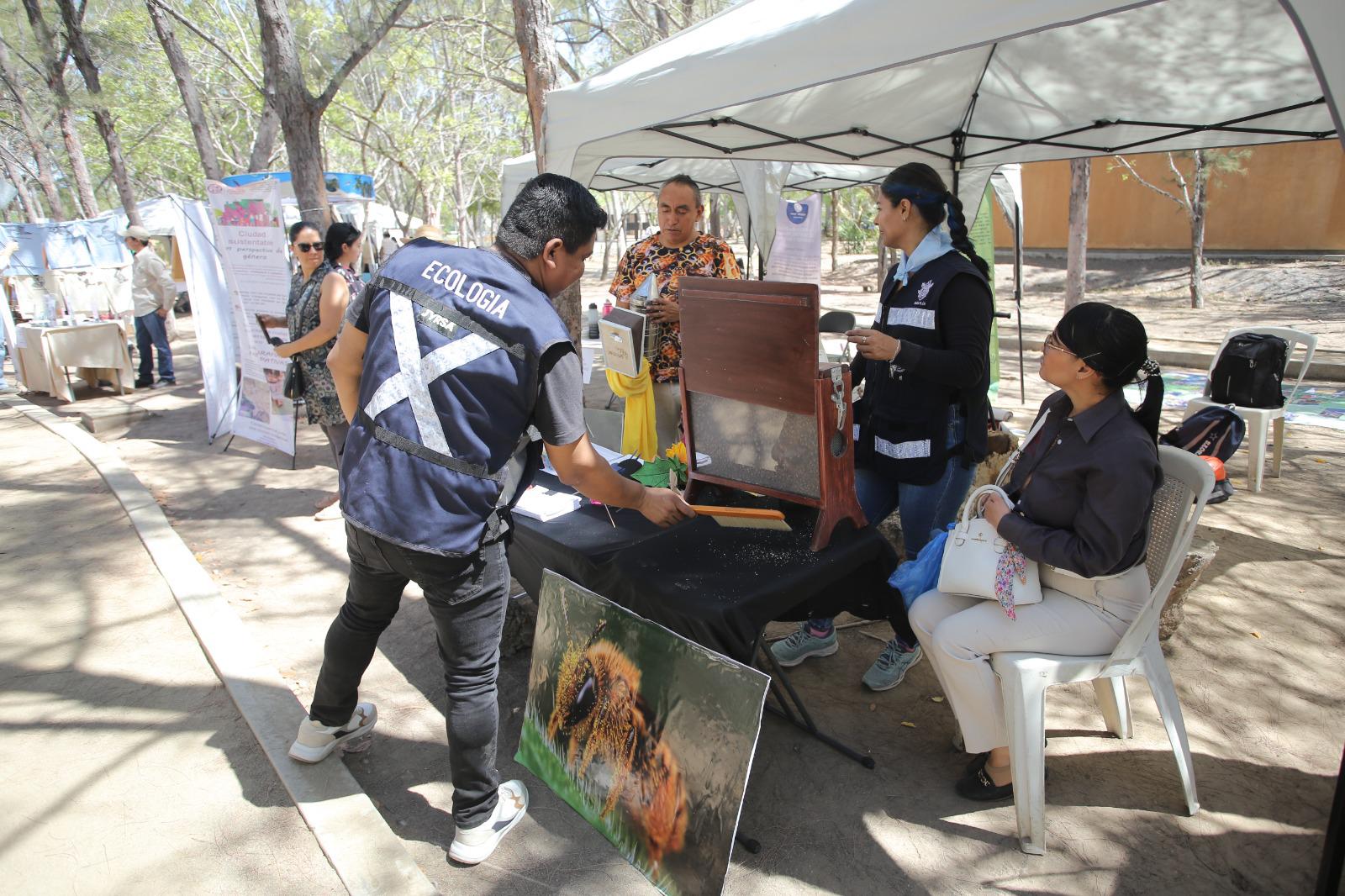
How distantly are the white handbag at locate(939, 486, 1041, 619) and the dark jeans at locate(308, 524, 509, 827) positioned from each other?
128 cm

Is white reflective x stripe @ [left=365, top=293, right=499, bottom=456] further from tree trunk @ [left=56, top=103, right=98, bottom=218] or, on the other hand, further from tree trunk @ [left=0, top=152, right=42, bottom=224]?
tree trunk @ [left=0, top=152, right=42, bottom=224]

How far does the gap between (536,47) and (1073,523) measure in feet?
13.9

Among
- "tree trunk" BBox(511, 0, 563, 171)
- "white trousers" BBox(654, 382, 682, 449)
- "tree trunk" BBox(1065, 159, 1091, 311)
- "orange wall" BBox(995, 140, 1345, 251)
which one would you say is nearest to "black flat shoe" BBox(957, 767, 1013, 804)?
"white trousers" BBox(654, 382, 682, 449)

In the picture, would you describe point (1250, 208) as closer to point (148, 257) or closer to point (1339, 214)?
point (1339, 214)

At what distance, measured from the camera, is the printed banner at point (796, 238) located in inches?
317

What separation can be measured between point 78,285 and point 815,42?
44.5 feet

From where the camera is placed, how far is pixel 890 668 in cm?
291

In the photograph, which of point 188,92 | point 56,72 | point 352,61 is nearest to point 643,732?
point 352,61

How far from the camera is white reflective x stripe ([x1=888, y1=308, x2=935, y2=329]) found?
2.59m

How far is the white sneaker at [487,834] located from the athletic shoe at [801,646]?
1.22m

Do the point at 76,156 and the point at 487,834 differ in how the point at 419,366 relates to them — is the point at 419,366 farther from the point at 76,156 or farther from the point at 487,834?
the point at 76,156

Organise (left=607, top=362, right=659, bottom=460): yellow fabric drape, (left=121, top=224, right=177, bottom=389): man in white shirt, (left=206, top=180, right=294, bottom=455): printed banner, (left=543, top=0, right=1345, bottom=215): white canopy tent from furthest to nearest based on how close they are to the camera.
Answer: (left=121, top=224, right=177, bottom=389): man in white shirt < (left=206, top=180, right=294, bottom=455): printed banner < (left=607, top=362, right=659, bottom=460): yellow fabric drape < (left=543, top=0, right=1345, bottom=215): white canopy tent

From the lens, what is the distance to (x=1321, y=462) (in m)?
5.46

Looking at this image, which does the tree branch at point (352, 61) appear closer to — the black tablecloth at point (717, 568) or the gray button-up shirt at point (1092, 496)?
the black tablecloth at point (717, 568)
